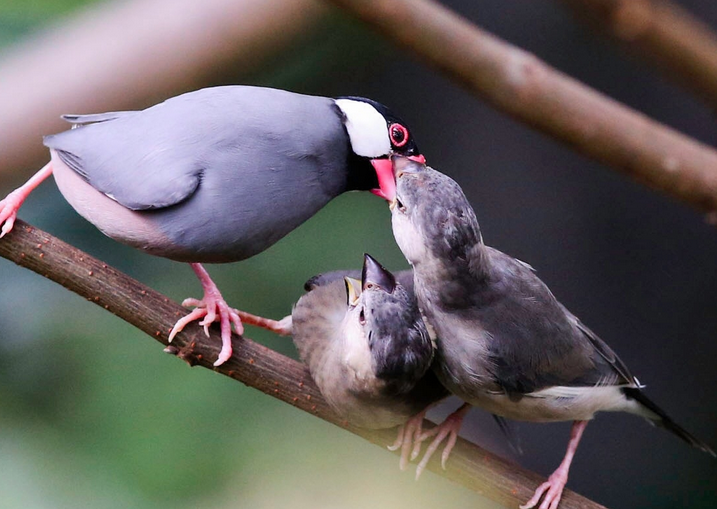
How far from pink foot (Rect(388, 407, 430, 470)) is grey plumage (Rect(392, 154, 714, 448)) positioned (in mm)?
73

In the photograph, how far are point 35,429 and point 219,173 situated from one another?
738mm

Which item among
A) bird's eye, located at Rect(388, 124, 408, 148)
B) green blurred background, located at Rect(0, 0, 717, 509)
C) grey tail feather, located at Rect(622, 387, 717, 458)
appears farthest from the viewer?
green blurred background, located at Rect(0, 0, 717, 509)

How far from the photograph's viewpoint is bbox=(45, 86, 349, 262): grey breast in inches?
30.5

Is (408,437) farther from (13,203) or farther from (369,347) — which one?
(13,203)

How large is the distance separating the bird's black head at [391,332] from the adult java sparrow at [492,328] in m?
0.04

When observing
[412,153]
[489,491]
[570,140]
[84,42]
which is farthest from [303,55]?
[489,491]

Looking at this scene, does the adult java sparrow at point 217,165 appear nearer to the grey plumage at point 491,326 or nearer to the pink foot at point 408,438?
the grey plumage at point 491,326

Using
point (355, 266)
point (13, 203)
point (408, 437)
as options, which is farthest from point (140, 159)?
point (355, 266)

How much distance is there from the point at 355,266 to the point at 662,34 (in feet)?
1.97

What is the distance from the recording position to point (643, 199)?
1.91 meters

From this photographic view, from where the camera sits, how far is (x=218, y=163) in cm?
78

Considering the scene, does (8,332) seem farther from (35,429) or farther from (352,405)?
(352,405)

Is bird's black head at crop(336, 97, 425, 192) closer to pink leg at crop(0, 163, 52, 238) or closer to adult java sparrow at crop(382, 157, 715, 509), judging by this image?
adult java sparrow at crop(382, 157, 715, 509)

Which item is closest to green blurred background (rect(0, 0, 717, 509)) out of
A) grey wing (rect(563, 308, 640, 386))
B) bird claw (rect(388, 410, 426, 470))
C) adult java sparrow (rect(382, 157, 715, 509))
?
bird claw (rect(388, 410, 426, 470))
